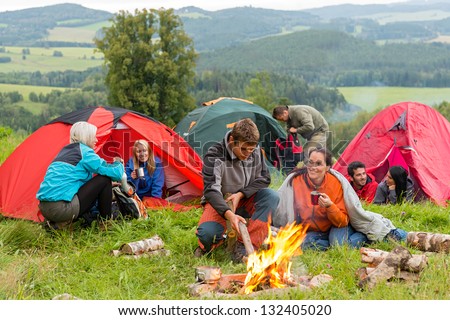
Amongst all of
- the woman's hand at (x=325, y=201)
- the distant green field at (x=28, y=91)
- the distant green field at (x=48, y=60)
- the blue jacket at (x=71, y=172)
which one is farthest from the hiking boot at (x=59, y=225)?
the distant green field at (x=48, y=60)

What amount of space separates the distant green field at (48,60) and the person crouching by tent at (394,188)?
5996cm

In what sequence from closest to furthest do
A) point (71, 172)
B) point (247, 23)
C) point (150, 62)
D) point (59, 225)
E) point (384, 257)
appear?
1. point (384, 257)
2. point (71, 172)
3. point (59, 225)
4. point (150, 62)
5. point (247, 23)

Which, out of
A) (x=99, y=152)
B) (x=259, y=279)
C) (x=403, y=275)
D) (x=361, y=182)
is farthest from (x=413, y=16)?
(x=259, y=279)

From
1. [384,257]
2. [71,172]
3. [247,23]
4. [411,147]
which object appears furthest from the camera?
[247,23]

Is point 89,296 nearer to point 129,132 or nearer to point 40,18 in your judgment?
point 129,132

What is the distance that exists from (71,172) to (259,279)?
230 cm

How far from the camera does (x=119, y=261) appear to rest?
15.0 feet

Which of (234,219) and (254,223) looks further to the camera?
(254,223)

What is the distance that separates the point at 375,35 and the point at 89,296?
353 ft

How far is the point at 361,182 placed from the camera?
684 cm

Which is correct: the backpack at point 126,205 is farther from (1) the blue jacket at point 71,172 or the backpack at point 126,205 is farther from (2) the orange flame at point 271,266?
(2) the orange flame at point 271,266

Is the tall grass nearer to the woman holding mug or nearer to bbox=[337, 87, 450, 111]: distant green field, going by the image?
the woman holding mug

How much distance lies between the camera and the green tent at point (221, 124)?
944 cm

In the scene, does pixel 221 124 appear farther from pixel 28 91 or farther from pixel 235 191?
pixel 28 91
